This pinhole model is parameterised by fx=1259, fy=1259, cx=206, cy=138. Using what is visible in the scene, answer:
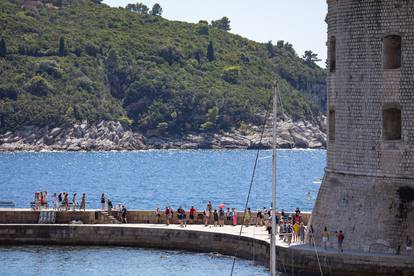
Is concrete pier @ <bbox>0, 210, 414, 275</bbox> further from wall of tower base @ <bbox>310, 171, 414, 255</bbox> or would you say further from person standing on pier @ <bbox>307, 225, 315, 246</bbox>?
wall of tower base @ <bbox>310, 171, 414, 255</bbox>

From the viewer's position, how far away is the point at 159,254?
51781 mm

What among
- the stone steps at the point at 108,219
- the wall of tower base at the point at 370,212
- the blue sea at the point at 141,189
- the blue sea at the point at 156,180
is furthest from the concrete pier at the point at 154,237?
the blue sea at the point at 156,180

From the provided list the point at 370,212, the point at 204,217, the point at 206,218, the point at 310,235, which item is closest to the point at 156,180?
the point at 204,217

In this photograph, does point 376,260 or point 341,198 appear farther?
point 341,198

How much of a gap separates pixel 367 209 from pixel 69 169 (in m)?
115

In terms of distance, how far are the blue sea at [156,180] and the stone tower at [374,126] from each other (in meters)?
25.4

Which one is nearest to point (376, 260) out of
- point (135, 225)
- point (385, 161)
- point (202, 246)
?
point (385, 161)

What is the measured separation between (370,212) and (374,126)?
307 cm

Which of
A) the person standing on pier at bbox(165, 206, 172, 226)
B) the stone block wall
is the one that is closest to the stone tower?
the stone block wall

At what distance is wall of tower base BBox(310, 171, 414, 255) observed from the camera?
43.1 meters

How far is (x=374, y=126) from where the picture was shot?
44.6 metres

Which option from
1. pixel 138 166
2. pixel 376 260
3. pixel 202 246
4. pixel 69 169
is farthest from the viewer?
pixel 138 166

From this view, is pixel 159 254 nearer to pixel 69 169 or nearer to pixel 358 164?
pixel 358 164

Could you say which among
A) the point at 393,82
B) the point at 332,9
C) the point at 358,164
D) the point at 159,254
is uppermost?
the point at 332,9
